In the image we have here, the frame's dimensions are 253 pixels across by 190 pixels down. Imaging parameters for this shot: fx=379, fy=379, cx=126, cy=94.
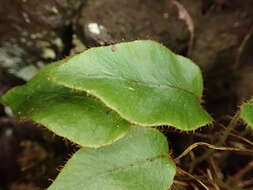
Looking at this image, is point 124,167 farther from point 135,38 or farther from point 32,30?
point 32,30


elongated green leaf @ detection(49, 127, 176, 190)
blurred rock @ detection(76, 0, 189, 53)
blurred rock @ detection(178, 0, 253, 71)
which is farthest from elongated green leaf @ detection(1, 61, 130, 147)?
blurred rock @ detection(178, 0, 253, 71)

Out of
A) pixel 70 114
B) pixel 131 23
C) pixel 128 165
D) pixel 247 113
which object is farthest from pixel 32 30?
pixel 247 113

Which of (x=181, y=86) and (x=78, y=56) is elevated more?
(x=78, y=56)

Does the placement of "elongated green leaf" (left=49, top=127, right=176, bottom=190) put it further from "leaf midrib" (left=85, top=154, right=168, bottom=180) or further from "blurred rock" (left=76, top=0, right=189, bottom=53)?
"blurred rock" (left=76, top=0, right=189, bottom=53)

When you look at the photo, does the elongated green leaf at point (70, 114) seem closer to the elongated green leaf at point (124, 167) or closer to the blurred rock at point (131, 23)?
the elongated green leaf at point (124, 167)

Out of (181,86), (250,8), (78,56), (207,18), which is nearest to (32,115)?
(78,56)

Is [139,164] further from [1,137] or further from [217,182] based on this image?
[1,137]
